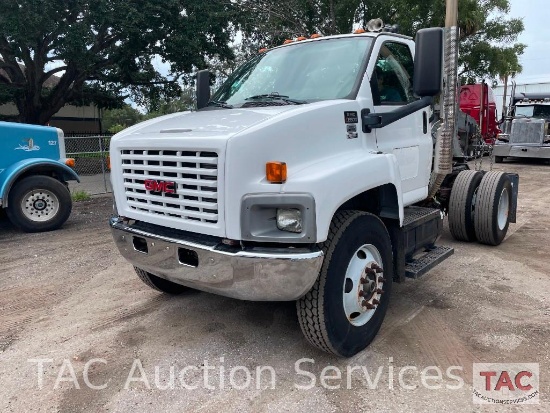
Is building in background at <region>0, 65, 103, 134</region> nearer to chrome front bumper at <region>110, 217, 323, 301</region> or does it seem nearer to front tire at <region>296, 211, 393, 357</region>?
chrome front bumper at <region>110, 217, 323, 301</region>

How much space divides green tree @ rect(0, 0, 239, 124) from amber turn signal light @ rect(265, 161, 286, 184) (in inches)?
489

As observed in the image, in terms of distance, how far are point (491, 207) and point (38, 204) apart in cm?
696

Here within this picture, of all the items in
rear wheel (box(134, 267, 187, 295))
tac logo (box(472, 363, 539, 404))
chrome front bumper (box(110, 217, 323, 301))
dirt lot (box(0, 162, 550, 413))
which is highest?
chrome front bumper (box(110, 217, 323, 301))

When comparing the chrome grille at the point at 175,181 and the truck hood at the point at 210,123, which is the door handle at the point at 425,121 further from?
the chrome grille at the point at 175,181

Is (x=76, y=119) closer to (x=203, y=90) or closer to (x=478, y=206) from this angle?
(x=203, y=90)

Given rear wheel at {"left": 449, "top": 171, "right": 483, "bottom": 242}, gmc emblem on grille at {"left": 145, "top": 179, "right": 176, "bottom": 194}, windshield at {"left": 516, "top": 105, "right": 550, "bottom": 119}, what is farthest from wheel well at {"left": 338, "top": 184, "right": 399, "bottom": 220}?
windshield at {"left": 516, "top": 105, "right": 550, "bottom": 119}

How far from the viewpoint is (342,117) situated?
339 cm

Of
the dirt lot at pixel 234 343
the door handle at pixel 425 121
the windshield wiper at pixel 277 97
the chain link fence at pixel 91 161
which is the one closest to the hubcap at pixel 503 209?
the dirt lot at pixel 234 343

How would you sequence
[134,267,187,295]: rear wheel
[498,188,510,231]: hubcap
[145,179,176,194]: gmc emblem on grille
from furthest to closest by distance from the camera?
[498,188,510,231]: hubcap, [134,267,187,295]: rear wheel, [145,179,176,194]: gmc emblem on grille

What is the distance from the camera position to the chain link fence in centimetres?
1288

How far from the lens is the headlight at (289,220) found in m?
2.81

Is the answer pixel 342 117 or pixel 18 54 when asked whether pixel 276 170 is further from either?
pixel 18 54

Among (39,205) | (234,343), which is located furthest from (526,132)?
(234,343)

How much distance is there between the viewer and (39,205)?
7.76 meters
